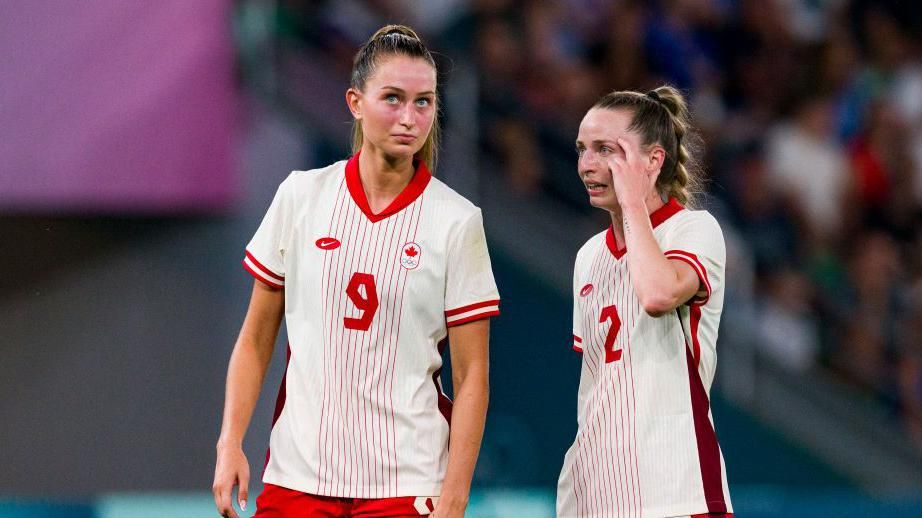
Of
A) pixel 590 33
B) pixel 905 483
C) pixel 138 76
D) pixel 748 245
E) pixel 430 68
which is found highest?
pixel 590 33

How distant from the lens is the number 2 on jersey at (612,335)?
3787 millimetres

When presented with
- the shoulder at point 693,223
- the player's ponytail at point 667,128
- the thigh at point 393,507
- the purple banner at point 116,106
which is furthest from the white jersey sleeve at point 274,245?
the purple banner at point 116,106

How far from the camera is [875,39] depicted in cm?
872

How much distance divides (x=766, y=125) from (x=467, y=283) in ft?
16.3

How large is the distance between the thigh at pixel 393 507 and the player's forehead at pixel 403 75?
102 cm

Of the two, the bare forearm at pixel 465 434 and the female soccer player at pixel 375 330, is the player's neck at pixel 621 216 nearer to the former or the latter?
the female soccer player at pixel 375 330

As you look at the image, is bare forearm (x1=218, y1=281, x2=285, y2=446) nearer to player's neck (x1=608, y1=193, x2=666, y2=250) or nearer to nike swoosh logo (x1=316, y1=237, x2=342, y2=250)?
nike swoosh logo (x1=316, y1=237, x2=342, y2=250)

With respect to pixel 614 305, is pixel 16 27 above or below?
above

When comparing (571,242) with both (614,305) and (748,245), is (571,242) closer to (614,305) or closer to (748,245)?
A: (748,245)

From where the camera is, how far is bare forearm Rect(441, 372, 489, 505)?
11.8ft

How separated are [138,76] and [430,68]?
3794 millimetres

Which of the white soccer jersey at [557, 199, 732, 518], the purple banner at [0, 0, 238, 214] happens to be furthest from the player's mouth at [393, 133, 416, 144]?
the purple banner at [0, 0, 238, 214]

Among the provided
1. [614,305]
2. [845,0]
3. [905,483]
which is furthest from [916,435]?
[614,305]

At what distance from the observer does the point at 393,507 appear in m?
3.59
